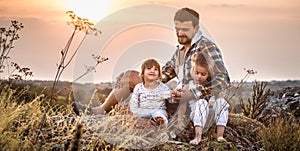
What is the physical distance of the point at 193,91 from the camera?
22.8ft

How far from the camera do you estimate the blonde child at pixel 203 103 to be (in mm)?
6879

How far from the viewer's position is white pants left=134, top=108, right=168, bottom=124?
6963 millimetres

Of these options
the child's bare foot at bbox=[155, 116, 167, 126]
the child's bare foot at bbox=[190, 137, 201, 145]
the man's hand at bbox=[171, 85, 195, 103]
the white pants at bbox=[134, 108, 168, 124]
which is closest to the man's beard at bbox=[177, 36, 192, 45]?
the man's hand at bbox=[171, 85, 195, 103]

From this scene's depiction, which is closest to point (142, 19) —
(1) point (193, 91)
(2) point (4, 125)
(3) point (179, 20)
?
(3) point (179, 20)

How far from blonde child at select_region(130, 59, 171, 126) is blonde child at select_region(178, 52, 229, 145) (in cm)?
25

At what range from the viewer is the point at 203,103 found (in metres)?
6.93

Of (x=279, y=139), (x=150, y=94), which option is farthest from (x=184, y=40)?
(x=279, y=139)

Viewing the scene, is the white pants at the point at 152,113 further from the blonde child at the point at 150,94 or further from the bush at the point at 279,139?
the bush at the point at 279,139

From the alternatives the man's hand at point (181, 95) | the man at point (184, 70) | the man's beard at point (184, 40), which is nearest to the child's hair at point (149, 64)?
the man at point (184, 70)

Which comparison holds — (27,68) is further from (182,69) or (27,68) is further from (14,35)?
(182,69)

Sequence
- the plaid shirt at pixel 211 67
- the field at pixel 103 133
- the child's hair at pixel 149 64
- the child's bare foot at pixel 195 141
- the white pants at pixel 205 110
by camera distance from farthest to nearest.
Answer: the child's hair at pixel 149 64
the plaid shirt at pixel 211 67
the white pants at pixel 205 110
the child's bare foot at pixel 195 141
the field at pixel 103 133

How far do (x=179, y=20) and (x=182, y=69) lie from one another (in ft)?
1.89

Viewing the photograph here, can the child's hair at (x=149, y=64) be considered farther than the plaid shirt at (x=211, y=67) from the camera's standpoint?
Yes

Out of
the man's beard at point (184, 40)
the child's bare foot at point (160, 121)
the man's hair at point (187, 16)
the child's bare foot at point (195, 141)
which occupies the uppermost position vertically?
the man's hair at point (187, 16)
